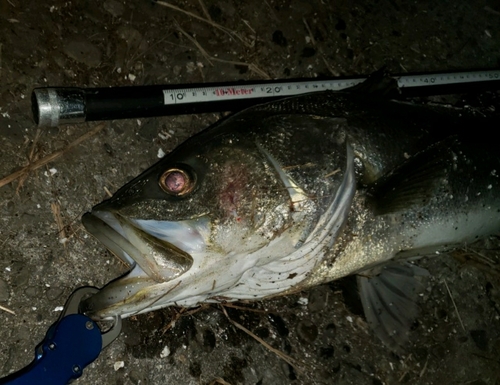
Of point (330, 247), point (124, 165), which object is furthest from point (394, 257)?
point (124, 165)

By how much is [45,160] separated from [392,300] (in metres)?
1.92

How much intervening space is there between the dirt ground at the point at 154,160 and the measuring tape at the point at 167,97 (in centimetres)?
24

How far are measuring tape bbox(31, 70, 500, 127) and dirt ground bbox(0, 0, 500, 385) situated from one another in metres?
0.24

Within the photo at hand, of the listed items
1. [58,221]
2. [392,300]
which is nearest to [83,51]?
[58,221]

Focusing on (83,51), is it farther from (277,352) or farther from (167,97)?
(277,352)

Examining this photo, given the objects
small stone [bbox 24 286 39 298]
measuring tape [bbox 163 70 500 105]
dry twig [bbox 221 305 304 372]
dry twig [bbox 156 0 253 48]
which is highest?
dry twig [bbox 156 0 253 48]

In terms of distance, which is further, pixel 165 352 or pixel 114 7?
pixel 114 7

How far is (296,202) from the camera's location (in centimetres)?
214

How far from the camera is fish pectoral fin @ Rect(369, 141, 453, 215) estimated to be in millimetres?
2303

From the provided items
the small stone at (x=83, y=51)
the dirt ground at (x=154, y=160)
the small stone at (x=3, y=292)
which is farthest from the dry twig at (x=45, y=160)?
the small stone at (x=3, y=292)

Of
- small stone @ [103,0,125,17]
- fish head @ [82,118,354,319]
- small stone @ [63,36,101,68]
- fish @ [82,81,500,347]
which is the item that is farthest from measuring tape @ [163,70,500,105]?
small stone @ [103,0,125,17]

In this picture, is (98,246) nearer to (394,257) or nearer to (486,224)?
(394,257)

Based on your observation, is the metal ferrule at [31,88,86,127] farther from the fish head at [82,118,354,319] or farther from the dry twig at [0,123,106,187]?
the fish head at [82,118,354,319]

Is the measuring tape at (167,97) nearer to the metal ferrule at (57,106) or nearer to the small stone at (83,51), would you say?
the metal ferrule at (57,106)
